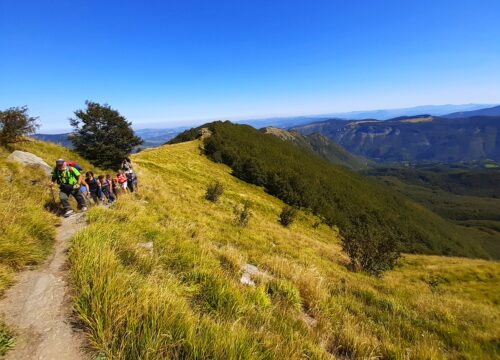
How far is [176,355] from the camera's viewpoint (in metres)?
2.78

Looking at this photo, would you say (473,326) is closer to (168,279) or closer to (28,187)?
(168,279)

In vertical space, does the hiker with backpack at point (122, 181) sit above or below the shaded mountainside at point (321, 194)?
above

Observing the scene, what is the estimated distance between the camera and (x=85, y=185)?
35.9 feet

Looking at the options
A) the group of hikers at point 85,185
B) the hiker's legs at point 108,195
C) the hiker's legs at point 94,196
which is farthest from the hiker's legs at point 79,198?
the hiker's legs at point 108,195

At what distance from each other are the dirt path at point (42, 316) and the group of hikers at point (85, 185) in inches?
202

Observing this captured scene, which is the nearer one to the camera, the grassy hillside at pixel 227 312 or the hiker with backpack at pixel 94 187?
the grassy hillside at pixel 227 312

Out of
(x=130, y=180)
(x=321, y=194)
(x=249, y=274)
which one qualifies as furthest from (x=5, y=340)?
(x=321, y=194)

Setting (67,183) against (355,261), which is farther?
(355,261)

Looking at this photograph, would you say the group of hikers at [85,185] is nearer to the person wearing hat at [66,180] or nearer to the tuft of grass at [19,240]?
the person wearing hat at [66,180]

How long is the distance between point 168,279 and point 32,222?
3762mm

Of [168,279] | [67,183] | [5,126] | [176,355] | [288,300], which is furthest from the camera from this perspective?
[5,126]

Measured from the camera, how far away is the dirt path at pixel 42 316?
2.81 m

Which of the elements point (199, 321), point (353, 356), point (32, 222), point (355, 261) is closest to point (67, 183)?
point (32, 222)

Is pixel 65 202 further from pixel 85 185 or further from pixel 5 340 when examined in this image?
pixel 5 340
